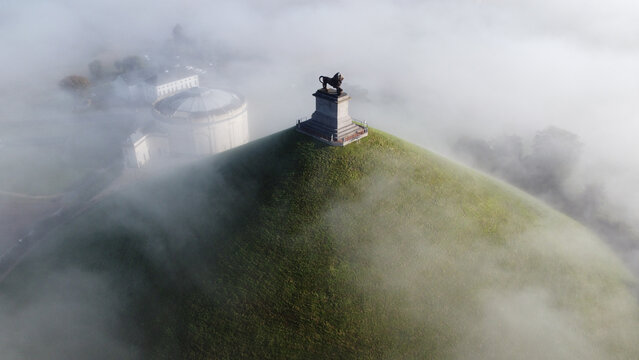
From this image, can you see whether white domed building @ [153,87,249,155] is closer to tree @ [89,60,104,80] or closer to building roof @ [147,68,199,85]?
building roof @ [147,68,199,85]

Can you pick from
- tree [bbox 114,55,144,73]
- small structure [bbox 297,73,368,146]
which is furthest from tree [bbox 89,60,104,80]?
small structure [bbox 297,73,368,146]

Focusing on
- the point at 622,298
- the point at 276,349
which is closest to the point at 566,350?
the point at 622,298

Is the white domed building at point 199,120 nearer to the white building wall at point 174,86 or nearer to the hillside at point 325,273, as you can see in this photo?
the white building wall at point 174,86

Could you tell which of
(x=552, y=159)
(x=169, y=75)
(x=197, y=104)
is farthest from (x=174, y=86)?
(x=552, y=159)

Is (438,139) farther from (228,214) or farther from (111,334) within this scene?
(111,334)

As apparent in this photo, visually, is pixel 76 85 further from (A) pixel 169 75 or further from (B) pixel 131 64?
(A) pixel 169 75

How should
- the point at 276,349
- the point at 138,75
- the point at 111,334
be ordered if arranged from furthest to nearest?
the point at 138,75 < the point at 111,334 < the point at 276,349
